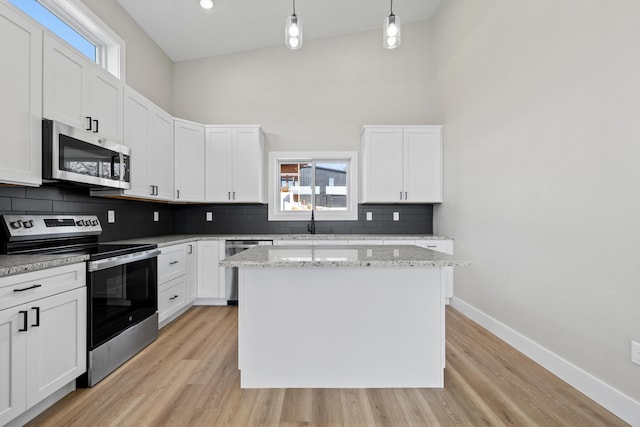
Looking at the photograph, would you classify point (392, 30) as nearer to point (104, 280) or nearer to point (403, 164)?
point (403, 164)

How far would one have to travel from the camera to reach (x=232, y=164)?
12.7 ft

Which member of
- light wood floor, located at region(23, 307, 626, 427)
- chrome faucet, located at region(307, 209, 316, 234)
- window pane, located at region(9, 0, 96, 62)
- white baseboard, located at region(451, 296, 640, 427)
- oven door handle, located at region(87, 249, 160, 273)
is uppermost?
window pane, located at region(9, 0, 96, 62)

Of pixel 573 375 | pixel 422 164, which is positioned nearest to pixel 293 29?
pixel 422 164

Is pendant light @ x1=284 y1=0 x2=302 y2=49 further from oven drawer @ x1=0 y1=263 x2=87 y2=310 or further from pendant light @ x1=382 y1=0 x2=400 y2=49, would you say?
oven drawer @ x1=0 y1=263 x2=87 y2=310

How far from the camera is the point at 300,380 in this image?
1933 mm

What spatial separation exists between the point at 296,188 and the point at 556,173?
117 inches

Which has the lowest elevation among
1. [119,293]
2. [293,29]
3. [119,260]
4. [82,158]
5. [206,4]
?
[119,293]

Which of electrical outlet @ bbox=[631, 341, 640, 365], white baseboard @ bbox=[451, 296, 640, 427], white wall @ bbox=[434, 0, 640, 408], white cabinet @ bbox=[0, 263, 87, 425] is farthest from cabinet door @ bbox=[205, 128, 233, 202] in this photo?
electrical outlet @ bbox=[631, 341, 640, 365]

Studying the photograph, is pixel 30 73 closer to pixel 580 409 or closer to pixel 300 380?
pixel 300 380

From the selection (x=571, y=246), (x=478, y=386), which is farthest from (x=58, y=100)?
(x=571, y=246)

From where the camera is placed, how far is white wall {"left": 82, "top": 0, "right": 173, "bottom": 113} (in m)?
2.99

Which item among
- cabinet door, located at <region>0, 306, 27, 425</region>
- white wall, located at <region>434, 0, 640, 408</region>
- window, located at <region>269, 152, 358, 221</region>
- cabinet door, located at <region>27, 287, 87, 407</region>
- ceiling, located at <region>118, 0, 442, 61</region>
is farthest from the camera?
window, located at <region>269, 152, 358, 221</region>

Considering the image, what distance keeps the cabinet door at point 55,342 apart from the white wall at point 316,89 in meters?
3.02

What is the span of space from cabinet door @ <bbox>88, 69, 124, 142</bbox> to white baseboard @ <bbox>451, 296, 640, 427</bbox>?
146 inches
